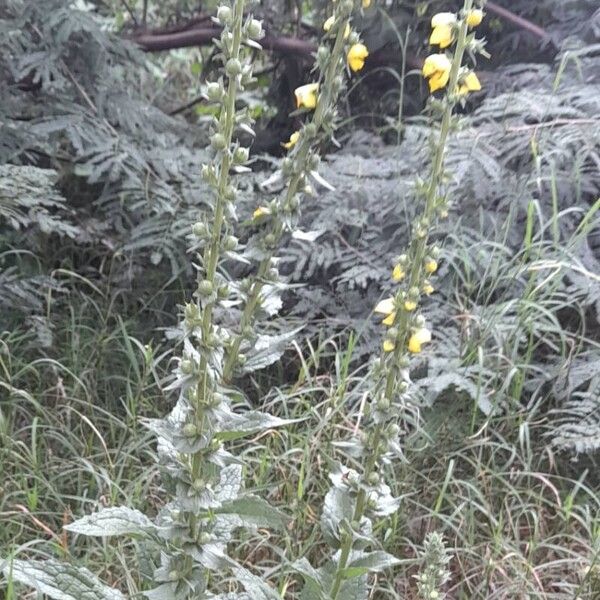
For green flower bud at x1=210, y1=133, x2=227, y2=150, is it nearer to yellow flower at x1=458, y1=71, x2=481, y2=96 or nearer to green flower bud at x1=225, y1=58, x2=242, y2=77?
green flower bud at x1=225, y1=58, x2=242, y2=77

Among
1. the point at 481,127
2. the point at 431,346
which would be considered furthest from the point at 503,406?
the point at 481,127

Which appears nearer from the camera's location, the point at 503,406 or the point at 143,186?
the point at 503,406

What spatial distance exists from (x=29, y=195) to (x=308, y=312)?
0.83m

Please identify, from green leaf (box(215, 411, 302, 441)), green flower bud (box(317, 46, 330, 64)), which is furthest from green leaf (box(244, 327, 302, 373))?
green flower bud (box(317, 46, 330, 64))

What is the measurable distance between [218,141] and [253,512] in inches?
24.1

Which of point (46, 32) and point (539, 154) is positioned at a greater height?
point (46, 32)

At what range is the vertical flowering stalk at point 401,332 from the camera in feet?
3.66

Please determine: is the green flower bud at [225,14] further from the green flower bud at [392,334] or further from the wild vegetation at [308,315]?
the green flower bud at [392,334]

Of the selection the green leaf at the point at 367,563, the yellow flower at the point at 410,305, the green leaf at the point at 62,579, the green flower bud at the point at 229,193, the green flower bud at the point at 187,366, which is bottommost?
the green leaf at the point at 62,579

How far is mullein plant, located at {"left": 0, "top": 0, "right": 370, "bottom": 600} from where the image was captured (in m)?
1.06

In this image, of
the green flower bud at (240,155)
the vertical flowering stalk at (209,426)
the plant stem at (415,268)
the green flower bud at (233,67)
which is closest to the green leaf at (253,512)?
the vertical flowering stalk at (209,426)

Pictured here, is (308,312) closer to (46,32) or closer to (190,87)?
(46,32)

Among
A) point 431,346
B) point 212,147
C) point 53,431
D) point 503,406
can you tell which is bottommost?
point 53,431

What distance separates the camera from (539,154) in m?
2.16
